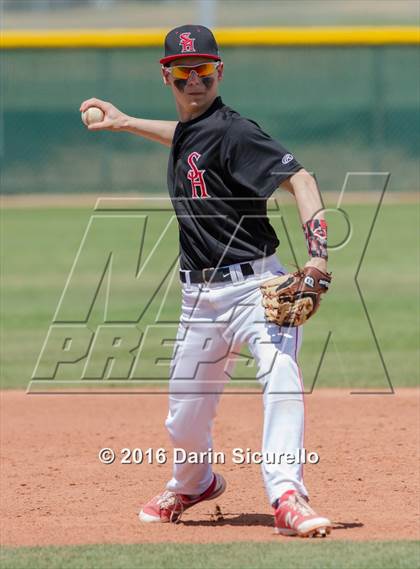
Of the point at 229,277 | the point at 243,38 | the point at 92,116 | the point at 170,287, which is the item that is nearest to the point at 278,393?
the point at 229,277

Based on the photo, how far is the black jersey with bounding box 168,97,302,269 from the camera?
406 centimetres

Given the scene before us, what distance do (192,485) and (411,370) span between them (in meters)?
3.91

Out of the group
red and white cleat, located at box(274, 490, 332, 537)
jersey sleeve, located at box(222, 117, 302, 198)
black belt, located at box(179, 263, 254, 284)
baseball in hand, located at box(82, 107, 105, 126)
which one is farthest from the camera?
baseball in hand, located at box(82, 107, 105, 126)

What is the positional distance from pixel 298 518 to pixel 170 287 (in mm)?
8007

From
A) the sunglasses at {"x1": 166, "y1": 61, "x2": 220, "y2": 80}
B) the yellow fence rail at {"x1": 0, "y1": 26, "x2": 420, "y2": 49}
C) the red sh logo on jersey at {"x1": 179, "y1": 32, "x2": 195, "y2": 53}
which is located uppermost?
the yellow fence rail at {"x1": 0, "y1": 26, "x2": 420, "y2": 49}

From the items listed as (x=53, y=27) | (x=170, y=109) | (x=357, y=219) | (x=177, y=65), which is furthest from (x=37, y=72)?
(x=53, y=27)

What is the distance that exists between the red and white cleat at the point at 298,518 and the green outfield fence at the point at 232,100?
11.1m

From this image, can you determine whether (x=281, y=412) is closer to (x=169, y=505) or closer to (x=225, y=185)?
(x=169, y=505)

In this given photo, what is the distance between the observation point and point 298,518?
391 cm

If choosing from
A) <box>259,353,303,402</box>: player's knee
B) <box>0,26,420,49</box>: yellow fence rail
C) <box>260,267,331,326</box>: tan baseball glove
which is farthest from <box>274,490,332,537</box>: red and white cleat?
<box>0,26,420,49</box>: yellow fence rail

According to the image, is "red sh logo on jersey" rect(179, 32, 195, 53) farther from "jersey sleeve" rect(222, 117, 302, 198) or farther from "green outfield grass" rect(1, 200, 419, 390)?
"green outfield grass" rect(1, 200, 419, 390)

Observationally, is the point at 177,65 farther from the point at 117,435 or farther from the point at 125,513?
the point at 117,435

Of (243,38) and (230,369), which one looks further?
(243,38)

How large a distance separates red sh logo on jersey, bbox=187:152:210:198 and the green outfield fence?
1049 centimetres
